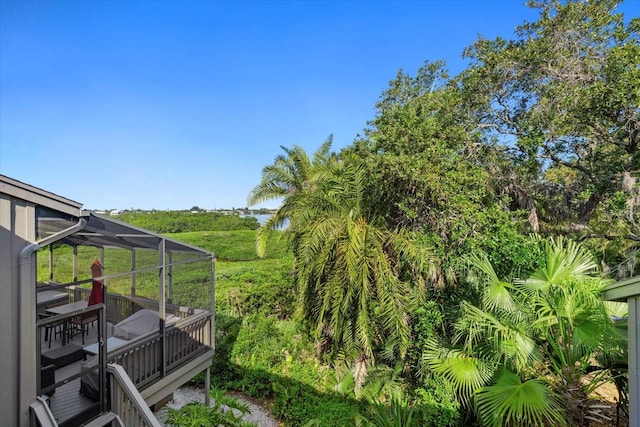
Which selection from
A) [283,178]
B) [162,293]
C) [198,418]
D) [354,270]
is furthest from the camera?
[283,178]

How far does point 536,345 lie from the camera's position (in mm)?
4742

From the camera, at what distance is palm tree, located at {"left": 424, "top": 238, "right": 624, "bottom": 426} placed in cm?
421

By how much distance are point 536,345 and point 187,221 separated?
2727 cm

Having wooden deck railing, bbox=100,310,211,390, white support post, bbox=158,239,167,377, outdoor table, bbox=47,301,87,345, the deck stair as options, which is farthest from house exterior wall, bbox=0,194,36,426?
outdoor table, bbox=47,301,87,345

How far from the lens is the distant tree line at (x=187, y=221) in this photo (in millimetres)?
25109

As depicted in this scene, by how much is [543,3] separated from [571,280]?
22.2 ft

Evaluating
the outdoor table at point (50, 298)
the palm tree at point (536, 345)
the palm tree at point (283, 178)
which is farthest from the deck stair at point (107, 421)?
the palm tree at point (283, 178)

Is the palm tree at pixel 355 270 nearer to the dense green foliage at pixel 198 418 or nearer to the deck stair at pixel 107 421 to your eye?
the dense green foliage at pixel 198 418

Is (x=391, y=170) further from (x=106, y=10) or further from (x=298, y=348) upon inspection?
(x=106, y=10)

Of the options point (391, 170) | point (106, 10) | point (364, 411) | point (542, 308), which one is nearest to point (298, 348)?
point (364, 411)

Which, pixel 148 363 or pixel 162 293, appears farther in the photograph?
pixel 162 293

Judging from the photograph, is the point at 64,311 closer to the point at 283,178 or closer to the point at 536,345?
the point at 283,178

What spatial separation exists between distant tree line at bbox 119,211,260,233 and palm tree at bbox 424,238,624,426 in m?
23.1

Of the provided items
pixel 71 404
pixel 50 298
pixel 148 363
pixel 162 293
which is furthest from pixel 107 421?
pixel 50 298
